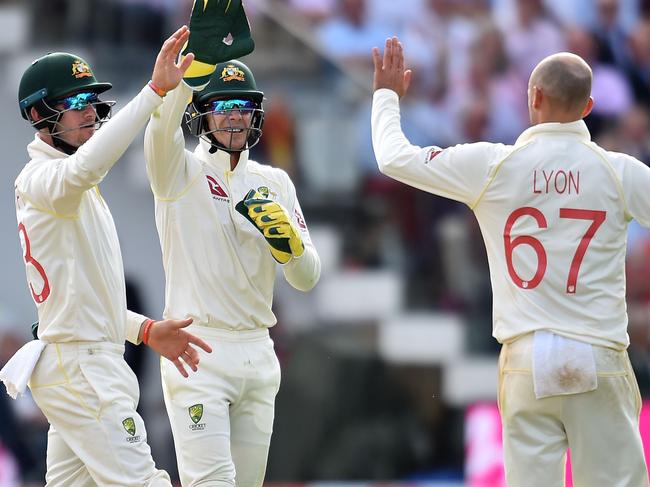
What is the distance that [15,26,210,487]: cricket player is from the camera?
15.3 ft

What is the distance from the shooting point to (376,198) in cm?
1015

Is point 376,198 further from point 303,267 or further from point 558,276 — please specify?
point 558,276

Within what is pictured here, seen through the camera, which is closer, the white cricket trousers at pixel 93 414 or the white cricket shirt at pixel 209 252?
the white cricket trousers at pixel 93 414

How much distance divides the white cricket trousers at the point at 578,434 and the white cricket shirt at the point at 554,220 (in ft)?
0.38

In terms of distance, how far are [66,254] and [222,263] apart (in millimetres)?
650

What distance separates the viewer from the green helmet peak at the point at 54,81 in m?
4.99

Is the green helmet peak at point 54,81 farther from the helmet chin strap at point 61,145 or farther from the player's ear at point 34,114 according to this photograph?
the helmet chin strap at point 61,145

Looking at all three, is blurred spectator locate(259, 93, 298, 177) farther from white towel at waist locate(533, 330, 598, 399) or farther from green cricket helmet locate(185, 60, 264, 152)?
white towel at waist locate(533, 330, 598, 399)

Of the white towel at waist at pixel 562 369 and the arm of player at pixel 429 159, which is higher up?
the arm of player at pixel 429 159

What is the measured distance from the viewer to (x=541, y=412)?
457 cm

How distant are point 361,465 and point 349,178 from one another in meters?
2.08

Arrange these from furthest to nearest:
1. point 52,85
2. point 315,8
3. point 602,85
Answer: point 315,8, point 602,85, point 52,85

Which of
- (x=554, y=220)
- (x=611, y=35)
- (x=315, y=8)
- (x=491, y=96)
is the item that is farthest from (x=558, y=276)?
(x=315, y=8)

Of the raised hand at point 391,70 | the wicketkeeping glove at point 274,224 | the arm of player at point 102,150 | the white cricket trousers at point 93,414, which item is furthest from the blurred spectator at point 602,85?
the white cricket trousers at point 93,414
